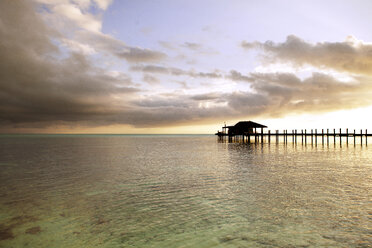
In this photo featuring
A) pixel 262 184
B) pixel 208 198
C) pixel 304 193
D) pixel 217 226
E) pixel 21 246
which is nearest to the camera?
pixel 21 246

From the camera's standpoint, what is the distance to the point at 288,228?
24.6 ft

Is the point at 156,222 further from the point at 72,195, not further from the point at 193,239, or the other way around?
the point at 72,195

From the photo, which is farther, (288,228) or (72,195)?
(72,195)

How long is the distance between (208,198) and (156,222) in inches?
138

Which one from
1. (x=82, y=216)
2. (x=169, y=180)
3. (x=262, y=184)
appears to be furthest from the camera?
(x=169, y=180)

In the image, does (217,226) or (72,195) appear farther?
(72,195)

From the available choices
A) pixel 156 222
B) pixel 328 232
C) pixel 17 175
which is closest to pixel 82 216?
pixel 156 222

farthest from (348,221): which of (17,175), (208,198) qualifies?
(17,175)

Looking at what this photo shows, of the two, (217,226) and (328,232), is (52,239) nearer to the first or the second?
(217,226)

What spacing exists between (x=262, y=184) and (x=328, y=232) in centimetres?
661

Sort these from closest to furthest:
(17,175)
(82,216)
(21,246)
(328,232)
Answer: (21,246), (328,232), (82,216), (17,175)

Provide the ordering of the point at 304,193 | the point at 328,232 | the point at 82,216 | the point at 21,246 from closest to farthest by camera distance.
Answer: the point at 21,246 < the point at 328,232 < the point at 82,216 < the point at 304,193

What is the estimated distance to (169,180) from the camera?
15.2 m

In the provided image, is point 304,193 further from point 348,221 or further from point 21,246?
point 21,246
